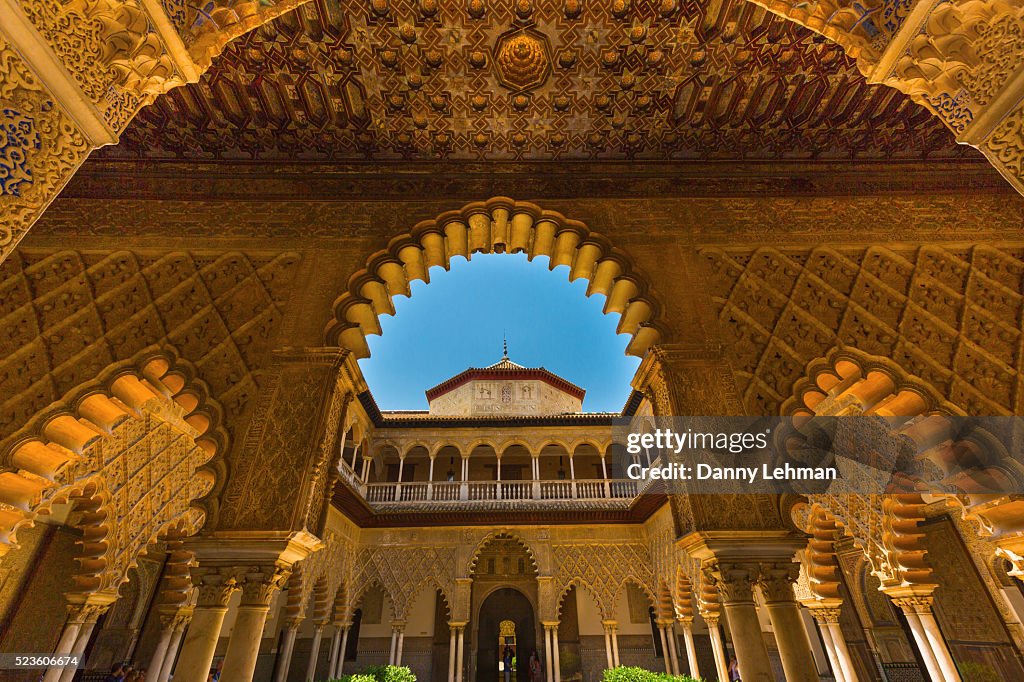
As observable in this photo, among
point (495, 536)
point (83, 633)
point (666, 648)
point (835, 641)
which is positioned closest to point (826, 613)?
point (835, 641)

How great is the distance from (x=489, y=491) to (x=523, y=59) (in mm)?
9120

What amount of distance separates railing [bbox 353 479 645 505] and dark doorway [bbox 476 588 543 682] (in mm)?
3033

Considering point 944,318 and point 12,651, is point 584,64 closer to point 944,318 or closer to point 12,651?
point 944,318

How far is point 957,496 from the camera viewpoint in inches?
117

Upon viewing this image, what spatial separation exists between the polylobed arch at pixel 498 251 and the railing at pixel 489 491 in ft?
23.7

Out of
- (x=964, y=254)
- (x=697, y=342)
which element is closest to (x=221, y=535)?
(x=697, y=342)

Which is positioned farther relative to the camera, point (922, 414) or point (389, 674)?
point (389, 674)

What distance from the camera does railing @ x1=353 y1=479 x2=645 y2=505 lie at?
1020 cm

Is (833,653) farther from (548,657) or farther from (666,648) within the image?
(548,657)

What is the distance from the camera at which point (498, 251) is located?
393cm

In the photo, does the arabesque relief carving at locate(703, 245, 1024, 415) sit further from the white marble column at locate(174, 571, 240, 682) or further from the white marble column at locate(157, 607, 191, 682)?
the white marble column at locate(157, 607, 191, 682)

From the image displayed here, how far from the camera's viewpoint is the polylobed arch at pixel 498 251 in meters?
3.33

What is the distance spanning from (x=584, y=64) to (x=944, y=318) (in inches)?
111

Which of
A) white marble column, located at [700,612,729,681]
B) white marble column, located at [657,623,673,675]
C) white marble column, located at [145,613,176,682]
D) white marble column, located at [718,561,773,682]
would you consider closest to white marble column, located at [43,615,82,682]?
white marble column, located at [145,613,176,682]
